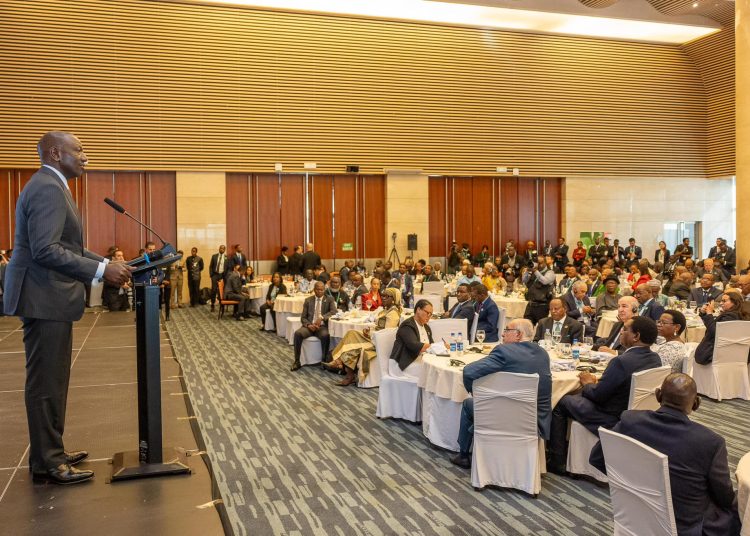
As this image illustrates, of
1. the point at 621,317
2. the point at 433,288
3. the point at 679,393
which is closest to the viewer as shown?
the point at 679,393

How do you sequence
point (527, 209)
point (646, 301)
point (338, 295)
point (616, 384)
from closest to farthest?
point (616, 384) → point (646, 301) → point (338, 295) → point (527, 209)

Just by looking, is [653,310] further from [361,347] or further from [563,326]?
[361,347]

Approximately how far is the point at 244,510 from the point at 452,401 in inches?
77.0

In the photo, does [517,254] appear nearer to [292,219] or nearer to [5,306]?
[292,219]

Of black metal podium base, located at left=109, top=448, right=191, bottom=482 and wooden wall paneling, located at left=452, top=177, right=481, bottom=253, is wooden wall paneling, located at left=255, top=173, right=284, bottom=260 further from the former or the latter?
black metal podium base, located at left=109, top=448, right=191, bottom=482

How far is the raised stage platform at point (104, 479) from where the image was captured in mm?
2842

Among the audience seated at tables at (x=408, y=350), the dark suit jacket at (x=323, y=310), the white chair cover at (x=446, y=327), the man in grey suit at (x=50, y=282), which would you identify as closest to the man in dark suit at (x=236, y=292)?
the dark suit jacket at (x=323, y=310)

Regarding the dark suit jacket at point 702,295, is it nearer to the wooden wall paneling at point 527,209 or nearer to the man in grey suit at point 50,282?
the man in grey suit at point 50,282

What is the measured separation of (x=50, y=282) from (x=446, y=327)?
16.1ft

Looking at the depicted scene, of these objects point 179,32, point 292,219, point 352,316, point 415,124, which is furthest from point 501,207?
point 352,316

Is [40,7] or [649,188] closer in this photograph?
[40,7]

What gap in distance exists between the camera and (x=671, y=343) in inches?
215

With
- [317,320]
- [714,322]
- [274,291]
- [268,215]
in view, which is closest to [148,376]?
[714,322]

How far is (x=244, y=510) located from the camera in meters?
4.57
